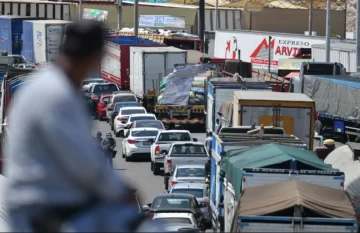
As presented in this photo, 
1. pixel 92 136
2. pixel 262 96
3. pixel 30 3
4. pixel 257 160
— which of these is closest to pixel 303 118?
pixel 262 96

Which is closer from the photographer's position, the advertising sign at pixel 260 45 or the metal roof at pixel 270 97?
the metal roof at pixel 270 97

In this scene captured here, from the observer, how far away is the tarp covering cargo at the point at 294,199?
1289 cm

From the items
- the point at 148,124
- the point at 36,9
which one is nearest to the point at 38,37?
the point at 36,9

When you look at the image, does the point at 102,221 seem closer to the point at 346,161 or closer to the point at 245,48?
the point at 346,161

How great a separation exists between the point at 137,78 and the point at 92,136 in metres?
43.2

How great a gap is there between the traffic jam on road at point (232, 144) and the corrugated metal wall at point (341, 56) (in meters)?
6.82

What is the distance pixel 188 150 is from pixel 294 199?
14879mm

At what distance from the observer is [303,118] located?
23.2 meters

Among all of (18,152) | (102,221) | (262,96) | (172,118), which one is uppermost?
(18,152)

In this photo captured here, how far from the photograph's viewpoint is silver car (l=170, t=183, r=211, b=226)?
21172 millimetres

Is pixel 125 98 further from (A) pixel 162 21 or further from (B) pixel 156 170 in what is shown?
(A) pixel 162 21

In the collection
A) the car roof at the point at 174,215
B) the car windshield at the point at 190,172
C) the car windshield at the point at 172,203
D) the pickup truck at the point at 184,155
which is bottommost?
the pickup truck at the point at 184,155

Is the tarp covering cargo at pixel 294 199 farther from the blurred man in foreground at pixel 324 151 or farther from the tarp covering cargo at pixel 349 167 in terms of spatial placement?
the blurred man in foreground at pixel 324 151

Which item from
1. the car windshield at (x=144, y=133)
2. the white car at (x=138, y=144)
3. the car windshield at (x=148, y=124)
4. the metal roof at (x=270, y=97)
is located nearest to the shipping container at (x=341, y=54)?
the car windshield at (x=148, y=124)
